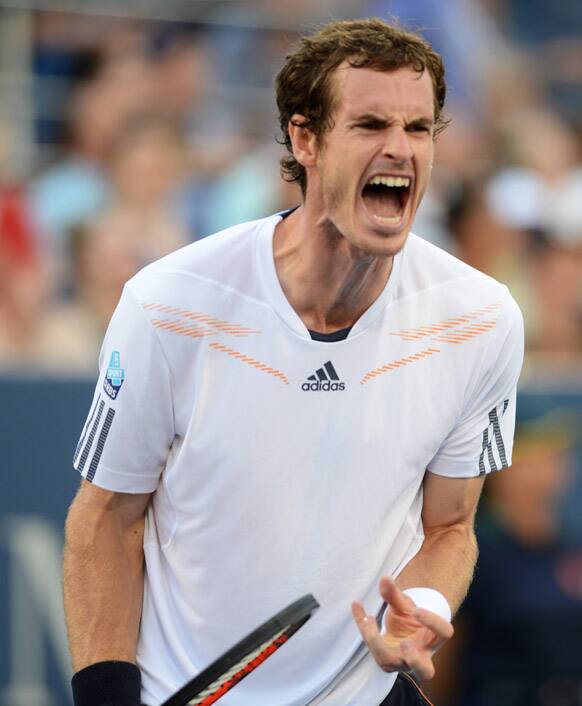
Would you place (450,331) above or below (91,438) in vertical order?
above

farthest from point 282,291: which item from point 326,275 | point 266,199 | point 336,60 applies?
point 266,199

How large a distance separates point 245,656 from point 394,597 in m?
0.36

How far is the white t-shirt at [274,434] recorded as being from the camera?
134 inches

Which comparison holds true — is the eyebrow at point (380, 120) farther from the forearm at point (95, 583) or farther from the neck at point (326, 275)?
the forearm at point (95, 583)

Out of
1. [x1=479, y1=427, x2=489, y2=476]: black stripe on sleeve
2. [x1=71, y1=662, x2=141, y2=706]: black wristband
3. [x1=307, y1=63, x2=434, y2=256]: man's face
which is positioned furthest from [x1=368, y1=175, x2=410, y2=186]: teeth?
[x1=71, y1=662, x2=141, y2=706]: black wristband

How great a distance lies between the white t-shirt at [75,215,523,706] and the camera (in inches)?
134

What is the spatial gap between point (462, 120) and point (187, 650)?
5.97m

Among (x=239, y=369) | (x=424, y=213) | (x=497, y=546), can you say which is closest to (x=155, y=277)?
(x=239, y=369)

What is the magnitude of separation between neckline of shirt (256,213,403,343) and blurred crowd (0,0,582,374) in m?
3.50

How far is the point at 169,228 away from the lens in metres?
7.59

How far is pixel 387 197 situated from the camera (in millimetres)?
3330

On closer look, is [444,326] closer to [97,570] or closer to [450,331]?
[450,331]

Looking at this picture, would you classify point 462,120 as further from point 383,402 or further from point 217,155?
point 383,402

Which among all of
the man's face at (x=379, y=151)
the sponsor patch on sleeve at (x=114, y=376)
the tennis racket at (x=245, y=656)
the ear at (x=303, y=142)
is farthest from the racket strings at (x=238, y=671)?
the ear at (x=303, y=142)
